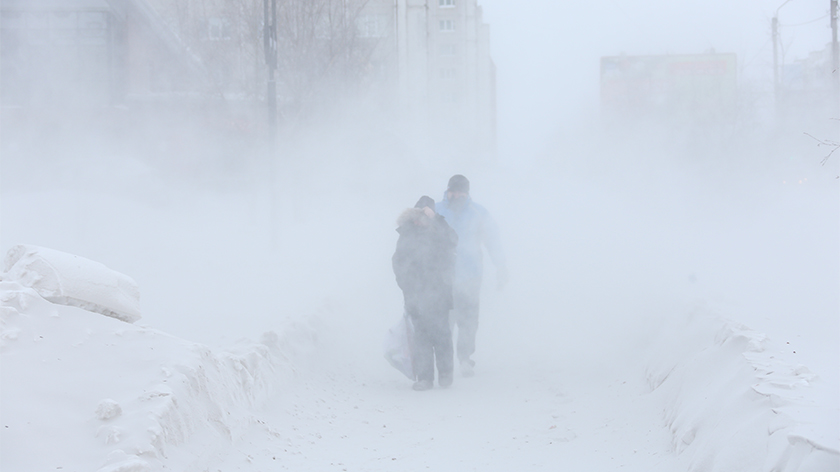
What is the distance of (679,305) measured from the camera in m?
6.33

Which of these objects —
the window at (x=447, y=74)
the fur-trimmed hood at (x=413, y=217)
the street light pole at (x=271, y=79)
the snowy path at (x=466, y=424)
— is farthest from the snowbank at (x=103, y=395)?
the window at (x=447, y=74)

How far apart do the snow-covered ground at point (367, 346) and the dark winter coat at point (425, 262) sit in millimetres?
633

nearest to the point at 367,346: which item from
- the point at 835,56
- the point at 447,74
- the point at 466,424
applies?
the point at 466,424

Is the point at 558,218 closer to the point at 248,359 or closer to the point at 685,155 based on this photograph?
the point at 685,155

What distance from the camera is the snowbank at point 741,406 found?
7.69 ft

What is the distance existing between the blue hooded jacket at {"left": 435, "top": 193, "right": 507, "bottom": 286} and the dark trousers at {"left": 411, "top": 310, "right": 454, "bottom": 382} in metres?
0.50

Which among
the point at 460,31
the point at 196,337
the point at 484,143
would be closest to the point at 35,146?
the point at 196,337

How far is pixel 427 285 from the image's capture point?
527 centimetres

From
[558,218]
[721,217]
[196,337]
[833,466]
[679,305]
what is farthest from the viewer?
[558,218]

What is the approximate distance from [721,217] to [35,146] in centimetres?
1199

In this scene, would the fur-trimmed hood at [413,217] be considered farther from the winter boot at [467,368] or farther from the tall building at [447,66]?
the tall building at [447,66]

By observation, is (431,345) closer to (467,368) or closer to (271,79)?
(467,368)

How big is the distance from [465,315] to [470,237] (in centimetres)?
59

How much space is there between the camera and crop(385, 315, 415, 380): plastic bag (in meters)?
5.32
